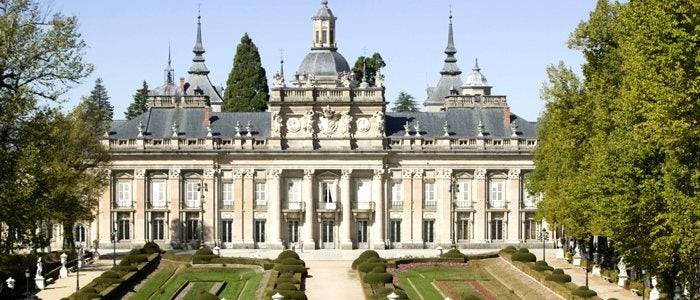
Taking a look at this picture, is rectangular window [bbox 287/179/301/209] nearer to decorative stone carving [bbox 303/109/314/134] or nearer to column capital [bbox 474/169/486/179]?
decorative stone carving [bbox 303/109/314/134]

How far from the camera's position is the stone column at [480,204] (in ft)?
306

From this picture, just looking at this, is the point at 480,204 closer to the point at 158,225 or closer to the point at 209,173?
the point at 209,173

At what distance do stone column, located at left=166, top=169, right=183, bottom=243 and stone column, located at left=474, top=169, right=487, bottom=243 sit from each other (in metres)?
22.8

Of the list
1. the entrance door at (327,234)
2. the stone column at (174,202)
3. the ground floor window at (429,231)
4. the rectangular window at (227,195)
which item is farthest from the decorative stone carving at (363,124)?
the stone column at (174,202)

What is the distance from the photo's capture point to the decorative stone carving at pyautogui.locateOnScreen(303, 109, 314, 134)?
9231 centimetres

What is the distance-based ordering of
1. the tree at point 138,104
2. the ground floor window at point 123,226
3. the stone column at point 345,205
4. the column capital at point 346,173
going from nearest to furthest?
the stone column at point 345,205
the column capital at point 346,173
the ground floor window at point 123,226
the tree at point 138,104

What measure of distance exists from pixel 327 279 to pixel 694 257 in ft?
82.3

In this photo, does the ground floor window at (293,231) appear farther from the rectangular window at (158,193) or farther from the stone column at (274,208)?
the rectangular window at (158,193)

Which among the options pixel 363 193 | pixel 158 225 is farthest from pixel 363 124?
pixel 158 225

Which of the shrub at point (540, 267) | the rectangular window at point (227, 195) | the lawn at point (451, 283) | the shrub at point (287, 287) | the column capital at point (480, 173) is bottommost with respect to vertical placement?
the lawn at point (451, 283)

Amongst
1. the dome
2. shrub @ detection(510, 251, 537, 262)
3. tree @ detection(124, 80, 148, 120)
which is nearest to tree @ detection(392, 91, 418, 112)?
tree @ detection(124, 80, 148, 120)

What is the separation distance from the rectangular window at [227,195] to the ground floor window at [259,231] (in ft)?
8.09

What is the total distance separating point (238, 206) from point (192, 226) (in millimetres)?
3850

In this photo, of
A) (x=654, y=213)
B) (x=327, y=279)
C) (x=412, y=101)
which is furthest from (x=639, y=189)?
(x=412, y=101)
